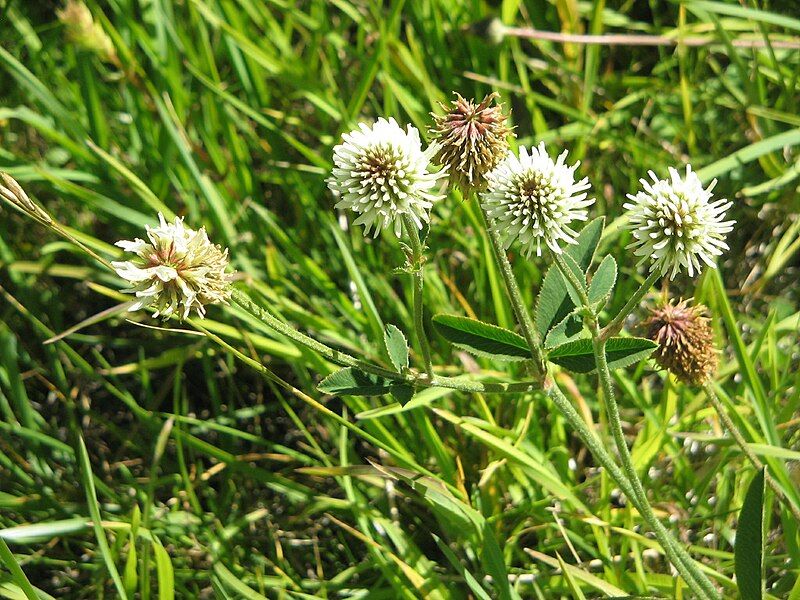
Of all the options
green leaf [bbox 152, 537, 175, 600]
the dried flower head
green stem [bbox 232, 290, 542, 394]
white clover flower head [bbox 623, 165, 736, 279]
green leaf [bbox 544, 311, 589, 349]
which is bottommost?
green leaf [bbox 152, 537, 175, 600]

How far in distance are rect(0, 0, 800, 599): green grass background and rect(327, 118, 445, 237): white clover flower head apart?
22.4 inches

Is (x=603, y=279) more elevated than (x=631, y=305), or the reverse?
(x=603, y=279)

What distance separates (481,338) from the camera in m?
1.58

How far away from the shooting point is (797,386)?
1963 mm

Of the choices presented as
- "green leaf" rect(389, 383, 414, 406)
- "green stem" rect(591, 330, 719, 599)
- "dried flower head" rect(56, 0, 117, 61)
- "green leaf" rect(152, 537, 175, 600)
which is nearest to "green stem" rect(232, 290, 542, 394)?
"green leaf" rect(389, 383, 414, 406)

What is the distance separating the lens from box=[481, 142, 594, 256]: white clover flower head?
54.7 inches

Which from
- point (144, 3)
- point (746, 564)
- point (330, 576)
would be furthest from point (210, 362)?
point (746, 564)

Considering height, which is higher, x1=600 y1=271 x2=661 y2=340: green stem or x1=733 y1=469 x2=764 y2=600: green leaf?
x1=600 y1=271 x2=661 y2=340: green stem

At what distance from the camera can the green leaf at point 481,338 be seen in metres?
1.55

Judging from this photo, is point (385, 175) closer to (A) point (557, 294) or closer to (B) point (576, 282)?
(B) point (576, 282)

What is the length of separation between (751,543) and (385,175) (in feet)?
3.00

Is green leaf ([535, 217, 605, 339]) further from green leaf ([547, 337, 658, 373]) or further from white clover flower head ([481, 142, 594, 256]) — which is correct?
white clover flower head ([481, 142, 594, 256])

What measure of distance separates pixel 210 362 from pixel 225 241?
14.9 inches

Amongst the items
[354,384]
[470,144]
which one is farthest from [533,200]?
[354,384]
